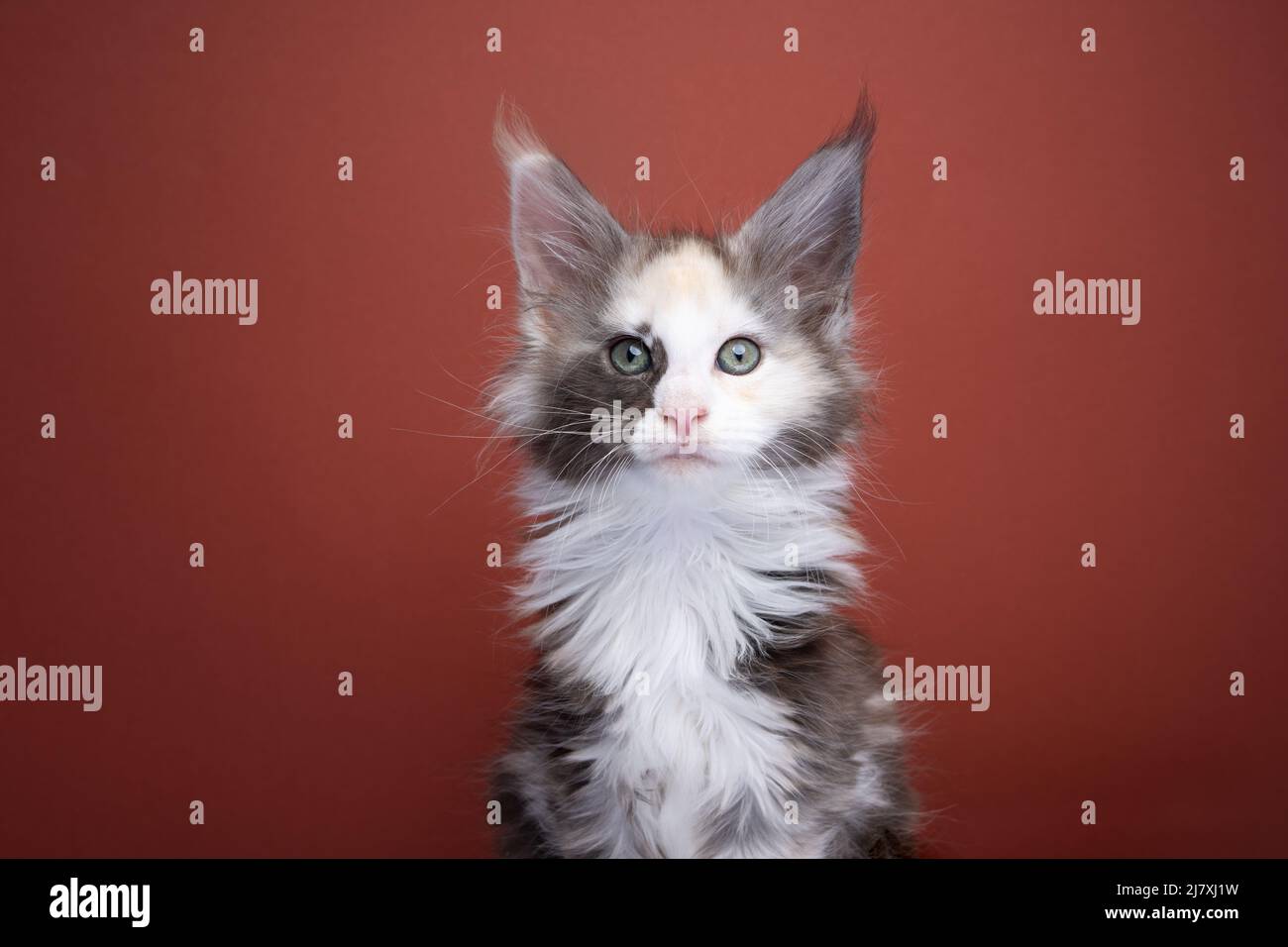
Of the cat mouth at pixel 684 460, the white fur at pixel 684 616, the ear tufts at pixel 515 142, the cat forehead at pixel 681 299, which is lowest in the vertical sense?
the white fur at pixel 684 616

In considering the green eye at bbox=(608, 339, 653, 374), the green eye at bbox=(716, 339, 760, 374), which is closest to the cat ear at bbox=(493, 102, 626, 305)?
the green eye at bbox=(608, 339, 653, 374)

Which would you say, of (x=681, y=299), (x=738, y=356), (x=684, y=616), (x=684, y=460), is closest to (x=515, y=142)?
(x=681, y=299)

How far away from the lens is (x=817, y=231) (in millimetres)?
2041

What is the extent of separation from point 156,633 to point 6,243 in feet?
3.09

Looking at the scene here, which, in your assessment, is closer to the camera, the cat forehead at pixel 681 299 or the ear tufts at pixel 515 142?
the cat forehead at pixel 681 299

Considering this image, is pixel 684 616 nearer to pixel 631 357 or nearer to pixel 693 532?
pixel 693 532

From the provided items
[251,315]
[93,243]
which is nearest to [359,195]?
[251,315]

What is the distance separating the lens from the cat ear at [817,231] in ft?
6.55

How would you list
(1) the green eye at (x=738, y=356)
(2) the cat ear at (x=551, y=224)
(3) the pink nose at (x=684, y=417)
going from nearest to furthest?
(3) the pink nose at (x=684, y=417) → (1) the green eye at (x=738, y=356) → (2) the cat ear at (x=551, y=224)

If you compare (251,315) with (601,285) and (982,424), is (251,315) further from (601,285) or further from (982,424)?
(982,424)

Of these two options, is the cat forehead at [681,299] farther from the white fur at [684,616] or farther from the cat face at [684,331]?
the white fur at [684,616]

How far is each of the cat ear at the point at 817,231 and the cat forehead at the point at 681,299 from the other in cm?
8

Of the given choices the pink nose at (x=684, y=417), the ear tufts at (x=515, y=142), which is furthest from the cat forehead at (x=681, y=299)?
the ear tufts at (x=515, y=142)

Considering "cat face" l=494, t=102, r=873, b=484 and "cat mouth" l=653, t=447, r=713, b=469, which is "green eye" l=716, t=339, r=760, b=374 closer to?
"cat face" l=494, t=102, r=873, b=484
